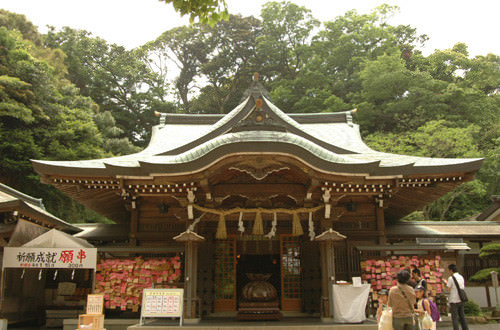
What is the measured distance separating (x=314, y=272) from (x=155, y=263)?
168 inches

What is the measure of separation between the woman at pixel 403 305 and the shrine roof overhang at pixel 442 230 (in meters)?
6.72

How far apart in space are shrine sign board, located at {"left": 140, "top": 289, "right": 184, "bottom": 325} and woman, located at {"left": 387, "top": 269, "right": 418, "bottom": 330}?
4.80 metres

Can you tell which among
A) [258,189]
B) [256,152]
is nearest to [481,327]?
[258,189]

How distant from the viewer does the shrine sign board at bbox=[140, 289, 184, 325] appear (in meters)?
8.47

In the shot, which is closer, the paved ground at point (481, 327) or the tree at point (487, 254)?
the paved ground at point (481, 327)

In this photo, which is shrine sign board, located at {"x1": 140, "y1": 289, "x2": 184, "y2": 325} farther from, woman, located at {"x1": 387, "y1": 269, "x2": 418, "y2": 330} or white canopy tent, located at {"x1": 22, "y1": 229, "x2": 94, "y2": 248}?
woman, located at {"x1": 387, "y1": 269, "x2": 418, "y2": 330}

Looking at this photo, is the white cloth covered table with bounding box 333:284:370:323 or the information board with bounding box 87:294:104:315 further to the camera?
the white cloth covered table with bounding box 333:284:370:323

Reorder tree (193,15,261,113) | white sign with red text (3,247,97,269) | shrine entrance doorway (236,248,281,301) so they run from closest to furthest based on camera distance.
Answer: white sign with red text (3,247,97,269)
shrine entrance doorway (236,248,281,301)
tree (193,15,261,113)

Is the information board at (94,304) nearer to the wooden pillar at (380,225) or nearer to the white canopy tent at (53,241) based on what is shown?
the white canopy tent at (53,241)

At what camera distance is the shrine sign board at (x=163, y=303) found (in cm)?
847

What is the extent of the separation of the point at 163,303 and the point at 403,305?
5248 mm

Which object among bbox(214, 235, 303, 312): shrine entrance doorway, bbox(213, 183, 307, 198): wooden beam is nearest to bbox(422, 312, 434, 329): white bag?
bbox(213, 183, 307, 198): wooden beam

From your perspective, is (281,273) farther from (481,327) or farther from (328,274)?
(481,327)

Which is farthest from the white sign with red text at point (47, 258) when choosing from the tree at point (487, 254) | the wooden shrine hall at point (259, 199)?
the tree at point (487, 254)
